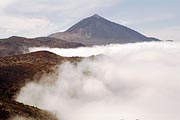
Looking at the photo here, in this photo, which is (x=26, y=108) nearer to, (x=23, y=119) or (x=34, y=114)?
(x=34, y=114)

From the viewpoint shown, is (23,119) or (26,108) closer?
(23,119)

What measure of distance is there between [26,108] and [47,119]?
942 centimetres

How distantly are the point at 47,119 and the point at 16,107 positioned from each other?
49.5 ft

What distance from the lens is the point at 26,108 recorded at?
171250 millimetres

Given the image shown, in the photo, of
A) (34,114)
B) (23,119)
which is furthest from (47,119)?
(23,119)

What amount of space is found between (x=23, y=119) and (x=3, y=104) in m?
11.3

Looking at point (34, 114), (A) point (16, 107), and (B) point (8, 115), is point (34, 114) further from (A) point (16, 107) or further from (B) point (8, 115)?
(B) point (8, 115)

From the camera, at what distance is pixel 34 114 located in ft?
546

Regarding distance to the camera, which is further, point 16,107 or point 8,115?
point 16,107

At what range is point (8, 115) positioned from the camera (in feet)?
487

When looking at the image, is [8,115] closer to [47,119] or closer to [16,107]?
[16,107]

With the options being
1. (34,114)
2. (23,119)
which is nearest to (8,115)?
(23,119)

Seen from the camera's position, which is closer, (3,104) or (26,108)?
(3,104)

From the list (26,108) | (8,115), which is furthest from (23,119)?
(26,108)
